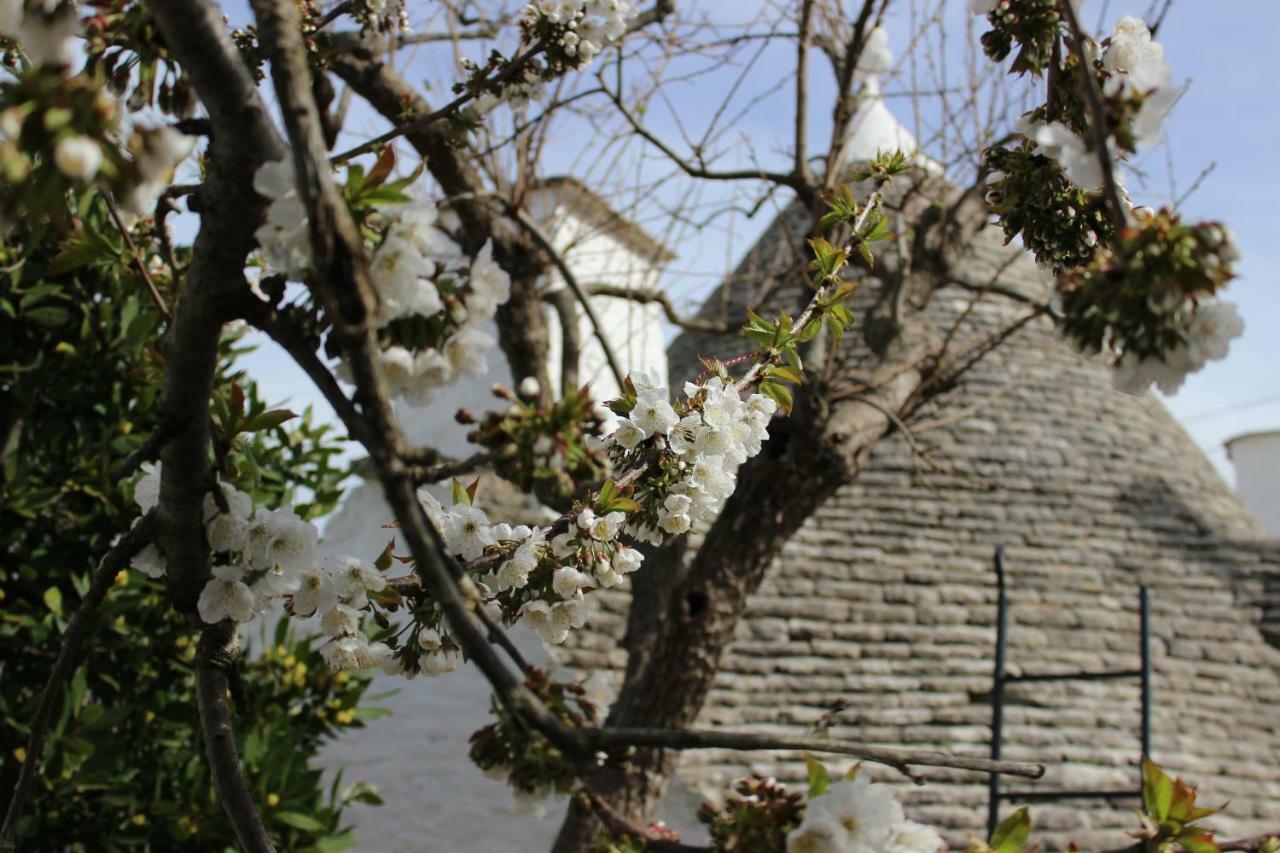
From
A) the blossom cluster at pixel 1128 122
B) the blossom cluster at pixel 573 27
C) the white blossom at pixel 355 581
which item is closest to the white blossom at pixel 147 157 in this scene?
the white blossom at pixel 355 581

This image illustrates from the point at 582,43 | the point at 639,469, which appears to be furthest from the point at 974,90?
the point at 639,469

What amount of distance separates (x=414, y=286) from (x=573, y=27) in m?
1.78

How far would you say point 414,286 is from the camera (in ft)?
3.99

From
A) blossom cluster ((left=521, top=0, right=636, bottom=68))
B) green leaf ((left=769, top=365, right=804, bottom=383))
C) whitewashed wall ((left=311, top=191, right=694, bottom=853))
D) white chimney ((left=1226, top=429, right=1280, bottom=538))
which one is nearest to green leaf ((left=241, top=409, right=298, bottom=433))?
green leaf ((left=769, top=365, right=804, bottom=383))

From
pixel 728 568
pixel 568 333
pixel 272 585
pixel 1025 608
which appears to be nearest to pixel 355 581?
pixel 272 585

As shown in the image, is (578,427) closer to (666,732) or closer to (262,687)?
(666,732)

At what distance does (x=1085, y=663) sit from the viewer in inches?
287

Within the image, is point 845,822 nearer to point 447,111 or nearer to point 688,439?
point 688,439

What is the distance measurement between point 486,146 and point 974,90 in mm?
2391

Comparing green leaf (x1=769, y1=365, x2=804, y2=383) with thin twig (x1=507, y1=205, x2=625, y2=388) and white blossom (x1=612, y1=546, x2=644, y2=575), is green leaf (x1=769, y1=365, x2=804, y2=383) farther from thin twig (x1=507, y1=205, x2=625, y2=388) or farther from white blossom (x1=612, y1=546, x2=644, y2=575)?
thin twig (x1=507, y1=205, x2=625, y2=388)

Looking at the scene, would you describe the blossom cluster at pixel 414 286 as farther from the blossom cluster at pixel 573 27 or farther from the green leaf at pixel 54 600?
the green leaf at pixel 54 600

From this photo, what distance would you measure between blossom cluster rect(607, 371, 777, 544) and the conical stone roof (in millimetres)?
3716

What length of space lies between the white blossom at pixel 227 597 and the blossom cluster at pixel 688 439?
0.61 meters

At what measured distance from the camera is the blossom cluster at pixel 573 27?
2.81m
